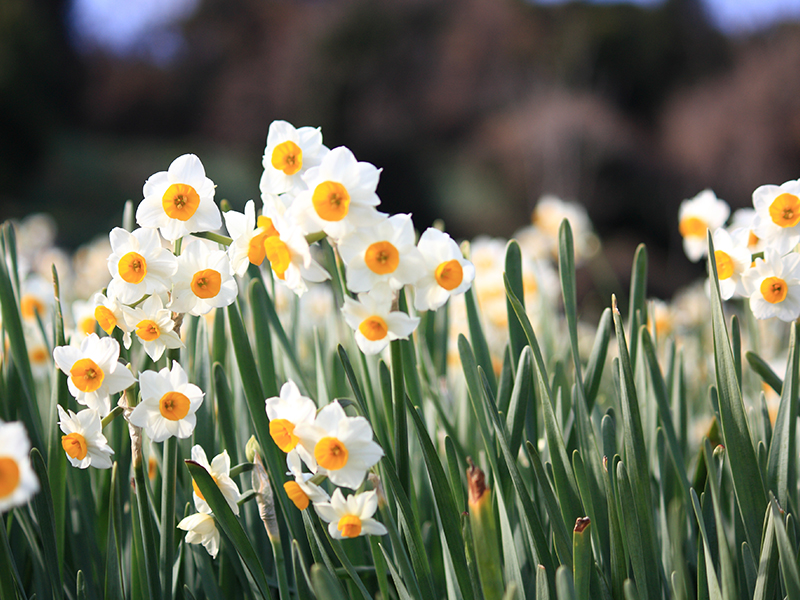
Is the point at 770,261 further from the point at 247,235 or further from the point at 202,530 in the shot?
the point at 202,530

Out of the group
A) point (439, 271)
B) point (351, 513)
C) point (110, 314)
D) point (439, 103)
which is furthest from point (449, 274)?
point (439, 103)

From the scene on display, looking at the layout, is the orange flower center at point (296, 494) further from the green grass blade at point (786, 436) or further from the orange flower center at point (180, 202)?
the green grass blade at point (786, 436)

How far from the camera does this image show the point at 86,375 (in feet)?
1.76

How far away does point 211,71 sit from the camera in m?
16.1

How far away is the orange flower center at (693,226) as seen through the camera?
932 millimetres

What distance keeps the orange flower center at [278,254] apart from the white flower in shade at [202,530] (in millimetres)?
270

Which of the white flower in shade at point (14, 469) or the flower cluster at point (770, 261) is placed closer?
the white flower in shade at point (14, 469)

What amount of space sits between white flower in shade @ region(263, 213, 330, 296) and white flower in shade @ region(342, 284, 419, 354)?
37mm

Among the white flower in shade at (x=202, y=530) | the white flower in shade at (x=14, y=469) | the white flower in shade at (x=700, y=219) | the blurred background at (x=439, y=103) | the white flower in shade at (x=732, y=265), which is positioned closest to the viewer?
the white flower in shade at (x=14, y=469)

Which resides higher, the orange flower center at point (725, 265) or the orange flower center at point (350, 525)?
the orange flower center at point (725, 265)

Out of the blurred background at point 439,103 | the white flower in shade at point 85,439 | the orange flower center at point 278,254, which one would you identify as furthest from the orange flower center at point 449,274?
the blurred background at point 439,103

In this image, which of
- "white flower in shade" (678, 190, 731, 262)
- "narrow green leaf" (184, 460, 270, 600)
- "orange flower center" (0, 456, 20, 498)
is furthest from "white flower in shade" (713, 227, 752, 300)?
"orange flower center" (0, 456, 20, 498)

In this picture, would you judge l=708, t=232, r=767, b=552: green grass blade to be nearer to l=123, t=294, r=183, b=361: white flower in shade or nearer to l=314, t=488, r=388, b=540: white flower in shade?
l=314, t=488, r=388, b=540: white flower in shade

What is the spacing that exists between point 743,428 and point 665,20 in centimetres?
1379
